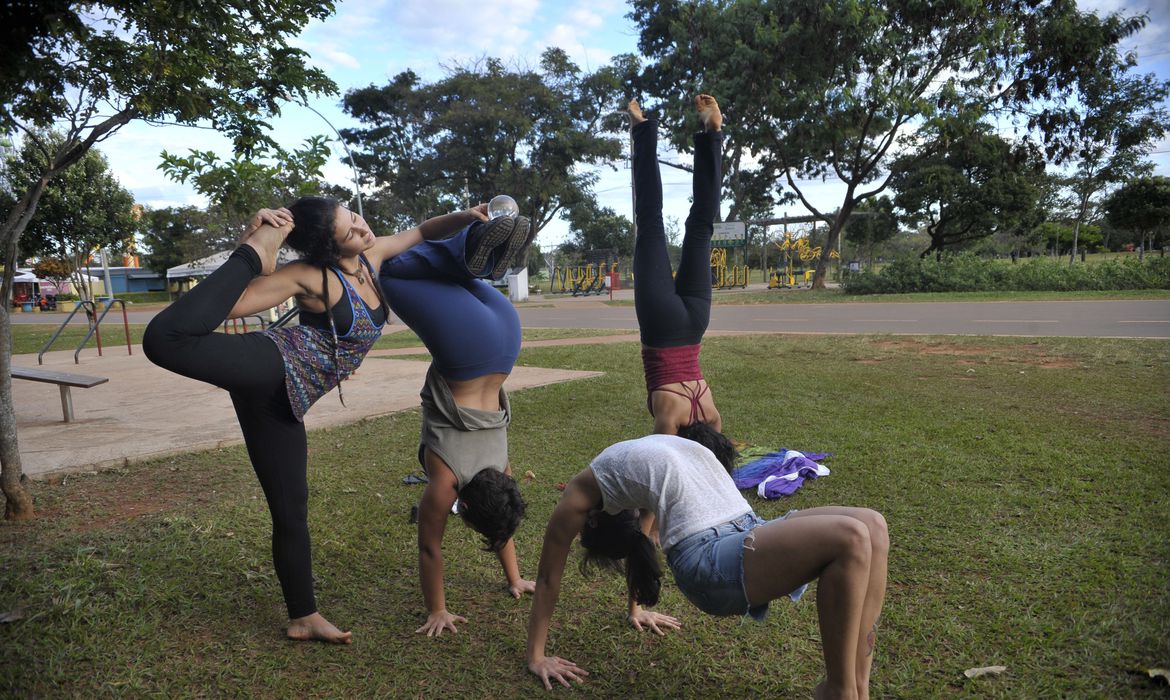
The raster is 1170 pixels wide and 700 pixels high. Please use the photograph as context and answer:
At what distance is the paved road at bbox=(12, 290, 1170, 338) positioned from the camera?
11.8m

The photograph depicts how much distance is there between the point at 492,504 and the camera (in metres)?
2.72

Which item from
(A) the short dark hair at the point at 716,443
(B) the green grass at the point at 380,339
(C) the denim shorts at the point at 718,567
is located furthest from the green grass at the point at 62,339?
(C) the denim shorts at the point at 718,567

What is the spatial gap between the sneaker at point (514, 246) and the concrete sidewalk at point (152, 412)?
392 cm

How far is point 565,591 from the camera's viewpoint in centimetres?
327

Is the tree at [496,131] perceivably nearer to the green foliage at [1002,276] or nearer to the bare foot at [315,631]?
the green foliage at [1002,276]

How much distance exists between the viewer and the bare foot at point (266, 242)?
2.33 metres

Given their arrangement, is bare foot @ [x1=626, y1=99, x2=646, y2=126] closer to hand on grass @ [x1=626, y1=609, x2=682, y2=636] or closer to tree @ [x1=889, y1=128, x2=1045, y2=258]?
hand on grass @ [x1=626, y1=609, x2=682, y2=636]

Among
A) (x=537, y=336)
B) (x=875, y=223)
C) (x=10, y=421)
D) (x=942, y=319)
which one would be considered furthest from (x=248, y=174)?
(x=875, y=223)

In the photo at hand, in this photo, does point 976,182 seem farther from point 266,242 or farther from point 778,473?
point 266,242

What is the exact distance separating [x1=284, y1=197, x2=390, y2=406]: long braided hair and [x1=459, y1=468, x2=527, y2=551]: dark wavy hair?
708 millimetres

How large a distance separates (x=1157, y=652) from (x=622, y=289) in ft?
120

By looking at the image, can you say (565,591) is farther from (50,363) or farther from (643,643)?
(50,363)

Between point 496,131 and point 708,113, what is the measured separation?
91.5 feet

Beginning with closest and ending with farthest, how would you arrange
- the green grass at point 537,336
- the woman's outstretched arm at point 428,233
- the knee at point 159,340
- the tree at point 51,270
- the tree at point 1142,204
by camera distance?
the knee at point 159,340, the woman's outstretched arm at point 428,233, the green grass at point 537,336, the tree at point 1142,204, the tree at point 51,270
